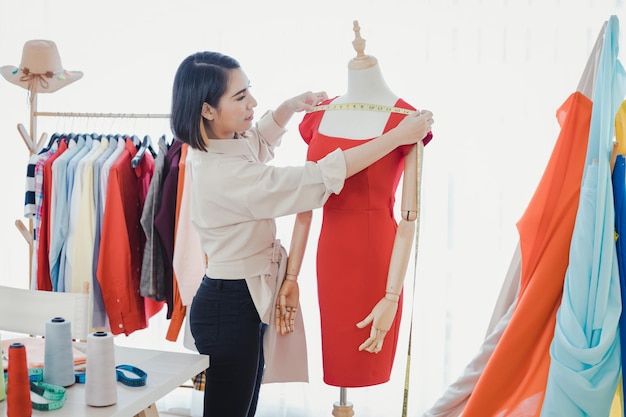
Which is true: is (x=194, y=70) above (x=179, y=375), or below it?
above

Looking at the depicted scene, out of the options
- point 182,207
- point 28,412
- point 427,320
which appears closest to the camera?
point 28,412

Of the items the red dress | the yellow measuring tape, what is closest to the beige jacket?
the red dress

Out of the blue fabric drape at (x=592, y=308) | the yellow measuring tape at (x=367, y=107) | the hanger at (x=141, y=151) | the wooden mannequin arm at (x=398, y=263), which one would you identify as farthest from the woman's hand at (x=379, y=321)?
the hanger at (x=141, y=151)

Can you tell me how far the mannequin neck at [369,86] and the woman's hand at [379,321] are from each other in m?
0.65

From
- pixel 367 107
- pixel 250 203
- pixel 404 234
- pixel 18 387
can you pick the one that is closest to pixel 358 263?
pixel 404 234

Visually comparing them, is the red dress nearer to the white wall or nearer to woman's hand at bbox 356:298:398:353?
woman's hand at bbox 356:298:398:353

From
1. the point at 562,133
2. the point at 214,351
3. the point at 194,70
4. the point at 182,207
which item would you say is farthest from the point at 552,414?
the point at 182,207

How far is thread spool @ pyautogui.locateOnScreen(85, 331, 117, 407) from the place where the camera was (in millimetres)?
1518

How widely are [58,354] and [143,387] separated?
0.23 m

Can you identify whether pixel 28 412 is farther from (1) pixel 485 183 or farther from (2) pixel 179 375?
(1) pixel 485 183

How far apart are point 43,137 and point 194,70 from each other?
154cm

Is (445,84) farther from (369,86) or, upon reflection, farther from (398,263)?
(398,263)

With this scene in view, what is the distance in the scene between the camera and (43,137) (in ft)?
10.7

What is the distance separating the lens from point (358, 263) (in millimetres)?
2066
